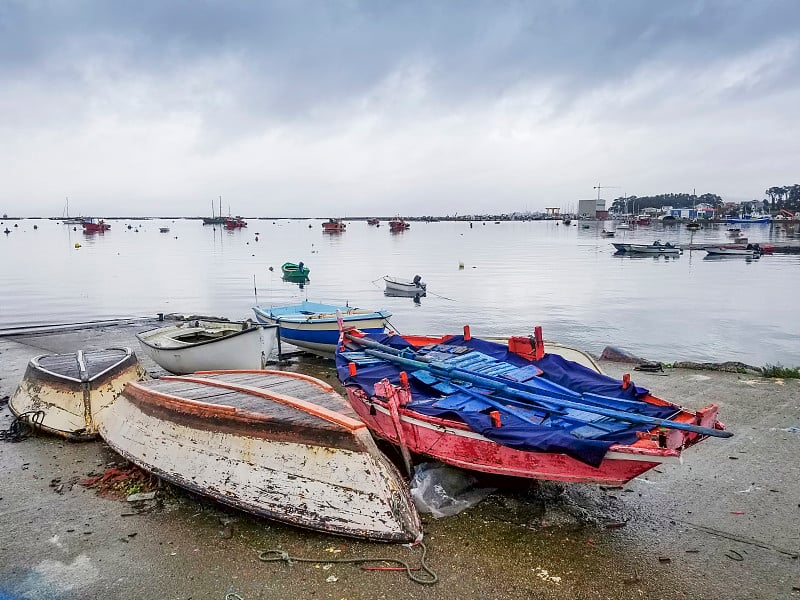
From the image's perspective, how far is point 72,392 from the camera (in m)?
9.51

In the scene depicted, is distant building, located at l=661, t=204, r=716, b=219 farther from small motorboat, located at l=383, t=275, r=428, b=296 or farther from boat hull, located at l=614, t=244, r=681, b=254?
small motorboat, located at l=383, t=275, r=428, b=296

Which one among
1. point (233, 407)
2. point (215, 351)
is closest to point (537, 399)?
point (233, 407)

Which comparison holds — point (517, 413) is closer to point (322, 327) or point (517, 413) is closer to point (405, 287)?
point (322, 327)

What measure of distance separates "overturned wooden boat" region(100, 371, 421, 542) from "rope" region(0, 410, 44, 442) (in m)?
2.32

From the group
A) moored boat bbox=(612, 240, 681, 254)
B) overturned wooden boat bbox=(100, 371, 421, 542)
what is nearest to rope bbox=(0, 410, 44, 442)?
overturned wooden boat bbox=(100, 371, 421, 542)

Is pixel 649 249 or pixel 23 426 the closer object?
pixel 23 426

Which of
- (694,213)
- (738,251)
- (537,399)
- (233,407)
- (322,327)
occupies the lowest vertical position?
(738,251)

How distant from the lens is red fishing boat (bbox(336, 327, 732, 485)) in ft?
19.5

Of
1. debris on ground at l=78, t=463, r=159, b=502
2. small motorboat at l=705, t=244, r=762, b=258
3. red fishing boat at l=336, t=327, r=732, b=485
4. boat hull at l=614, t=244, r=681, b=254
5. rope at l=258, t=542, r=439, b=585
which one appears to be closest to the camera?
rope at l=258, t=542, r=439, b=585

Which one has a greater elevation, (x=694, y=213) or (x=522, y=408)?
(x=694, y=213)

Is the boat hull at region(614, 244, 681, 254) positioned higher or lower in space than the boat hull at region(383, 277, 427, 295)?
higher

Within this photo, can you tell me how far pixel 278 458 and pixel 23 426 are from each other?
5.86 meters

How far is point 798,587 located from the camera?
210 inches

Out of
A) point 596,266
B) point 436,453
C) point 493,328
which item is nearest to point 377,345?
point 436,453
